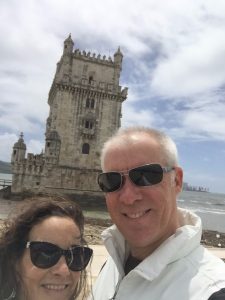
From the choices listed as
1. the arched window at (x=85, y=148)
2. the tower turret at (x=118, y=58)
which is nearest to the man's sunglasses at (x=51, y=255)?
the arched window at (x=85, y=148)

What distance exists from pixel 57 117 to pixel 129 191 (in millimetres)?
41752

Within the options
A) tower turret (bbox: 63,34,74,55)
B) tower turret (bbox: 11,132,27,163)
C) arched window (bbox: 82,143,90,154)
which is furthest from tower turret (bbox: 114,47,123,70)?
tower turret (bbox: 11,132,27,163)

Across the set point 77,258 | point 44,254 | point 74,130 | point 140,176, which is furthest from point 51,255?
point 74,130

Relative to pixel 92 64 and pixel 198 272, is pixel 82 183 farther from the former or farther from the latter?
pixel 198 272

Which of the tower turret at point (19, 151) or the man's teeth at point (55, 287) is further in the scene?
the tower turret at point (19, 151)

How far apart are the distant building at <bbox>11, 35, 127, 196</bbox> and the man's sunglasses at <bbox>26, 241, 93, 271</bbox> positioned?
1566 inches

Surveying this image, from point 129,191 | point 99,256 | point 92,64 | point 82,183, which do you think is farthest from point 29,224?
point 92,64

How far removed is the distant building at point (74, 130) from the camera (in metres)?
43.4

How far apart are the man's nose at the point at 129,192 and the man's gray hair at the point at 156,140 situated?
0.31 metres

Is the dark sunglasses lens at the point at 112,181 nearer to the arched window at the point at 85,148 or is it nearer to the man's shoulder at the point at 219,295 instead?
the man's shoulder at the point at 219,295

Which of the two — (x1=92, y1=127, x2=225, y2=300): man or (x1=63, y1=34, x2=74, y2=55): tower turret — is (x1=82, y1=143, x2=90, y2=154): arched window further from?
(x1=92, y1=127, x2=225, y2=300): man

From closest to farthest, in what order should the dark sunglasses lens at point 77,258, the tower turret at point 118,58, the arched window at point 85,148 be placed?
1. the dark sunglasses lens at point 77,258
2. the arched window at point 85,148
3. the tower turret at point 118,58

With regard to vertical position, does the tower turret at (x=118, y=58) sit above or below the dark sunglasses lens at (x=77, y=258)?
above

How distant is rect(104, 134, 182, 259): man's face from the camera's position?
2.84m
